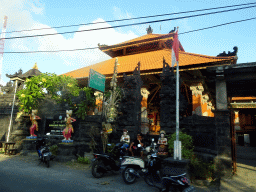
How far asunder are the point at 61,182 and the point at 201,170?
15.6 feet

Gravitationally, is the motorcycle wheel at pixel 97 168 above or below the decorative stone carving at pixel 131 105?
below

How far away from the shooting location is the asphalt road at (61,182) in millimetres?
5121

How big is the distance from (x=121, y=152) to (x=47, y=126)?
6712 millimetres

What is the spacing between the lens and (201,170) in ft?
21.0

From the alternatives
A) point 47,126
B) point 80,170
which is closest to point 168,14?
point 80,170

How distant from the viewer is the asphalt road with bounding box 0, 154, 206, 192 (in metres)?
5.12

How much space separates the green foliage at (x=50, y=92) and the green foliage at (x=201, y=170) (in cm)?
681

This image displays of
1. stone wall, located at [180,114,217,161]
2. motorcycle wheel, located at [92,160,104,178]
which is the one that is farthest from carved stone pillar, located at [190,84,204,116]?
motorcycle wheel, located at [92,160,104,178]

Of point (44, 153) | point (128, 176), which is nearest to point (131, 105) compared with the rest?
point (128, 176)

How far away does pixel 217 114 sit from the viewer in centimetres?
736

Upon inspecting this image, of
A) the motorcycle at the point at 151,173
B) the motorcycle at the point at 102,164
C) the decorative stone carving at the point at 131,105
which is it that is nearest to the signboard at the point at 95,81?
the decorative stone carving at the point at 131,105

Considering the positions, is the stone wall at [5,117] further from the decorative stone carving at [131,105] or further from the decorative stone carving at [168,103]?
the decorative stone carving at [168,103]

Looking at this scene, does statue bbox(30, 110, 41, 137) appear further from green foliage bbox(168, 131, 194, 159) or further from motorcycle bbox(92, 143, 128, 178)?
green foliage bbox(168, 131, 194, 159)

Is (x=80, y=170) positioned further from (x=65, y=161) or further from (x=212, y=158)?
(x=212, y=158)
